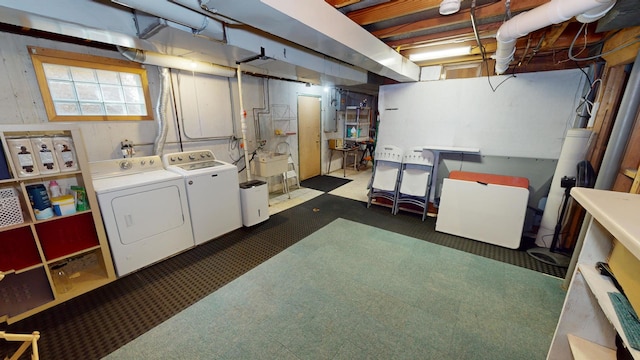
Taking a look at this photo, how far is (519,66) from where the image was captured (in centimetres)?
326

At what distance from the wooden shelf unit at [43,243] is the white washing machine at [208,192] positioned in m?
0.82

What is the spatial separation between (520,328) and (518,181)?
1956 millimetres

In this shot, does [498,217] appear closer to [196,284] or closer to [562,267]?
[562,267]

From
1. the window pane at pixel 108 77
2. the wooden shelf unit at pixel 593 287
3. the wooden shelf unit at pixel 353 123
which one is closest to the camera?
the wooden shelf unit at pixel 593 287

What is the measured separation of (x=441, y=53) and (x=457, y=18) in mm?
1069

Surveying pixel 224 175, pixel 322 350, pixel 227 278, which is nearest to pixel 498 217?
pixel 322 350

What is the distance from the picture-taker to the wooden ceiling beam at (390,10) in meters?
1.93

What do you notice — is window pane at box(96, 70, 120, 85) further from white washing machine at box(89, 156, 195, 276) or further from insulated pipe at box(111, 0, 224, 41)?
insulated pipe at box(111, 0, 224, 41)

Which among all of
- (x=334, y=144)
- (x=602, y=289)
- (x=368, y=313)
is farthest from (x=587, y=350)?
(x=334, y=144)

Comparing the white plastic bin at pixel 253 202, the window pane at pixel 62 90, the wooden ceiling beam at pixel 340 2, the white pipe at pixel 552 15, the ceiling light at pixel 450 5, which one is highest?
the wooden ceiling beam at pixel 340 2

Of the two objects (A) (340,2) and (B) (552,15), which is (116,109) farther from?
(B) (552,15)

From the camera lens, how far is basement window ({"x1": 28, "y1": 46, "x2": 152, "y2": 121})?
2.24 meters

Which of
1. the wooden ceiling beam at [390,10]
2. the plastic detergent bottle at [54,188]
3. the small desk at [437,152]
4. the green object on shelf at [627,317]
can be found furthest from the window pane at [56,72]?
the small desk at [437,152]

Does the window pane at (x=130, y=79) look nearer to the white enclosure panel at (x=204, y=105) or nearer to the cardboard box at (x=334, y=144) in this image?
the white enclosure panel at (x=204, y=105)
